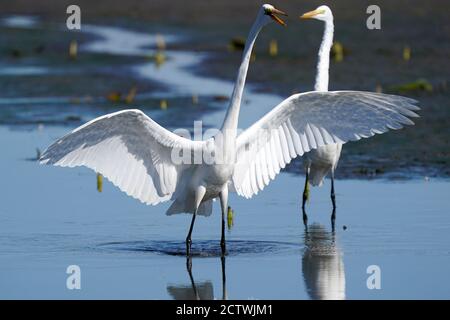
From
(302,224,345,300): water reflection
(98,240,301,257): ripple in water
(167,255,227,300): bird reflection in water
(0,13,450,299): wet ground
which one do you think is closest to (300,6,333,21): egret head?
(0,13,450,299): wet ground

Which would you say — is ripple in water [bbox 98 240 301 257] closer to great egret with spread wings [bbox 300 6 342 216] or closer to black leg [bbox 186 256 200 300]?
black leg [bbox 186 256 200 300]

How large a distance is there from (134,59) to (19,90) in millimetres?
5196

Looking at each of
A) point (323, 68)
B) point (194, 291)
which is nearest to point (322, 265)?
point (194, 291)

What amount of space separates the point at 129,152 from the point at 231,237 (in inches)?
61.6

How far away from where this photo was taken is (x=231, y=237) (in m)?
11.8

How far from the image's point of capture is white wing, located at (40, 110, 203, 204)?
10445mm

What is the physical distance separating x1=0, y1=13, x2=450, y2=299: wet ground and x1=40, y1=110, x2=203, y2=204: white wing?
2.17 ft

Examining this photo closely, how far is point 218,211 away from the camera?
13.4 m

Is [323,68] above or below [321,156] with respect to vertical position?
above

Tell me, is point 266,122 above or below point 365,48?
below

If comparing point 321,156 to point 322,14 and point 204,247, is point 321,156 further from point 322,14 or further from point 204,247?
point 204,247

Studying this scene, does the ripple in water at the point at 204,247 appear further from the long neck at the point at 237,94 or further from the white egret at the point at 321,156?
the white egret at the point at 321,156
